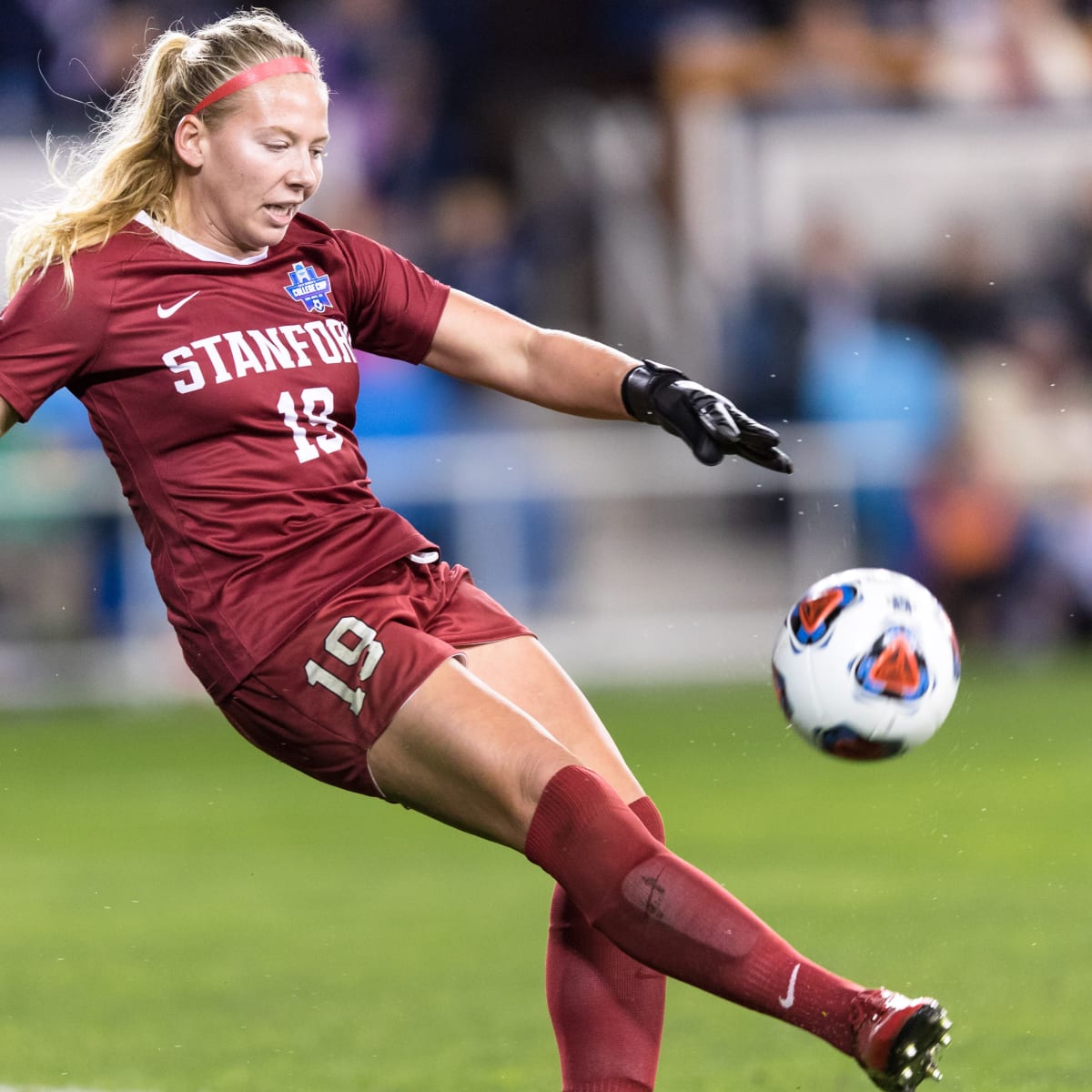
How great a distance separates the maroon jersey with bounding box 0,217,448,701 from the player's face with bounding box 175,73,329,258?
10 centimetres

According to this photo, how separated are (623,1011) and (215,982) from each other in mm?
2120

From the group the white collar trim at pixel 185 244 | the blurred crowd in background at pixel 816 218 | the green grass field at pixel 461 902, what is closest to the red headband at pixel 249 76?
the white collar trim at pixel 185 244

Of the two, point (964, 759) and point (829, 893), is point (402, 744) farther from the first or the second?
point (964, 759)

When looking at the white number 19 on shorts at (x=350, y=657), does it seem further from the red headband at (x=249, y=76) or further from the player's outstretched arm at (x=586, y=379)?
the red headband at (x=249, y=76)

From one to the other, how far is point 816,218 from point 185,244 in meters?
9.27

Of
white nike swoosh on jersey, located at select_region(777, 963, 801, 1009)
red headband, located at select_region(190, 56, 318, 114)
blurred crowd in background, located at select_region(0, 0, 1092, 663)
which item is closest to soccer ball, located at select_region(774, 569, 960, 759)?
white nike swoosh on jersey, located at select_region(777, 963, 801, 1009)

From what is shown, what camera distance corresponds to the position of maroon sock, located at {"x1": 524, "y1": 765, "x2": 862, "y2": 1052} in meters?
3.39

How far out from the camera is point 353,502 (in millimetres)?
3980

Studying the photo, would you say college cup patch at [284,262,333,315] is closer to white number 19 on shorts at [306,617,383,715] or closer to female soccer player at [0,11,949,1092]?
female soccer player at [0,11,949,1092]

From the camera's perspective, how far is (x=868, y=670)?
12.9 feet

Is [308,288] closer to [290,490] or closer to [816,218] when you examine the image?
[290,490]

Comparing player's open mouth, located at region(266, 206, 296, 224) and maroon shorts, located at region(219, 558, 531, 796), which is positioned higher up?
player's open mouth, located at region(266, 206, 296, 224)

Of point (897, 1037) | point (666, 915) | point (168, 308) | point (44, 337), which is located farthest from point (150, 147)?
point (897, 1037)

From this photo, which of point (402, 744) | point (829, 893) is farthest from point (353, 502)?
point (829, 893)
